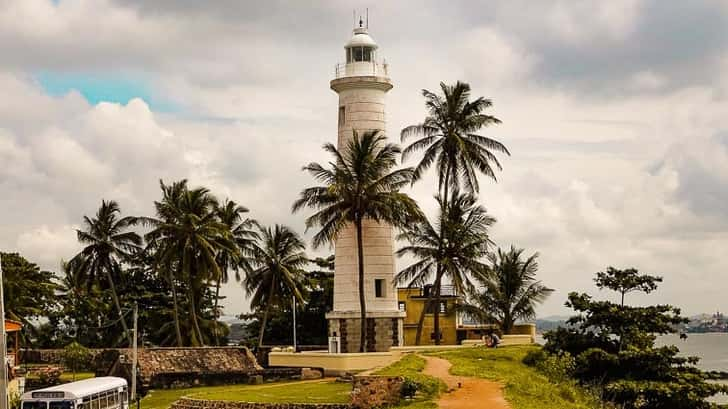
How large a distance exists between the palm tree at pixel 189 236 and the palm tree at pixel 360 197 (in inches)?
463

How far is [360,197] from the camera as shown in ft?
151

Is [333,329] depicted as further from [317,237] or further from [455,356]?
[455,356]

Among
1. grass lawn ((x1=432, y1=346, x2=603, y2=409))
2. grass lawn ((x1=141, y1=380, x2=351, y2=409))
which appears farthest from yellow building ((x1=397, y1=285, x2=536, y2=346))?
grass lawn ((x1=141, y1=380, x2=351, y2=409))

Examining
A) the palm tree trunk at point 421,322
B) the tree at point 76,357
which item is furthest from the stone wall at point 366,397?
the tree at point 76,357

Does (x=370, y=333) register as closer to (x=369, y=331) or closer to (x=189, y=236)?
(x=369, y=331)

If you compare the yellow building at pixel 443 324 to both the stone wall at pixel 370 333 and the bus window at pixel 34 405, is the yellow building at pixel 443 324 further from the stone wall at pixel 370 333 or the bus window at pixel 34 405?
the bus window at pixel 34 405

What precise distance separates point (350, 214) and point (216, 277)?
14.0 m

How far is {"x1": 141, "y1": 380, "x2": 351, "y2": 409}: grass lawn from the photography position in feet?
115

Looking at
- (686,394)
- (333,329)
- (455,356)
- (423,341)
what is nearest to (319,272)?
(423,341)

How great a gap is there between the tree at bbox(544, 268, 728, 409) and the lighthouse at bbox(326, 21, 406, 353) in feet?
26.9

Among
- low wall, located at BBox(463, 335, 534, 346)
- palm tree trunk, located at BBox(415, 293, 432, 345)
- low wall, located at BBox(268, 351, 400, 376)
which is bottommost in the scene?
low wall, located at BBox(268, 351, 400, 376)

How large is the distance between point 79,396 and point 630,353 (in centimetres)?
2071

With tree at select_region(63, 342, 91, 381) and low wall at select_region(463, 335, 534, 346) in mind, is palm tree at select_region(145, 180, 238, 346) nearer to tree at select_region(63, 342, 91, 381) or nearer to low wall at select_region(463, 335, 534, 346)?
tree at select_region(63, 342, 91, 381)

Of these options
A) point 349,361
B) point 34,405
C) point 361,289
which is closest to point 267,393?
point 349,361
